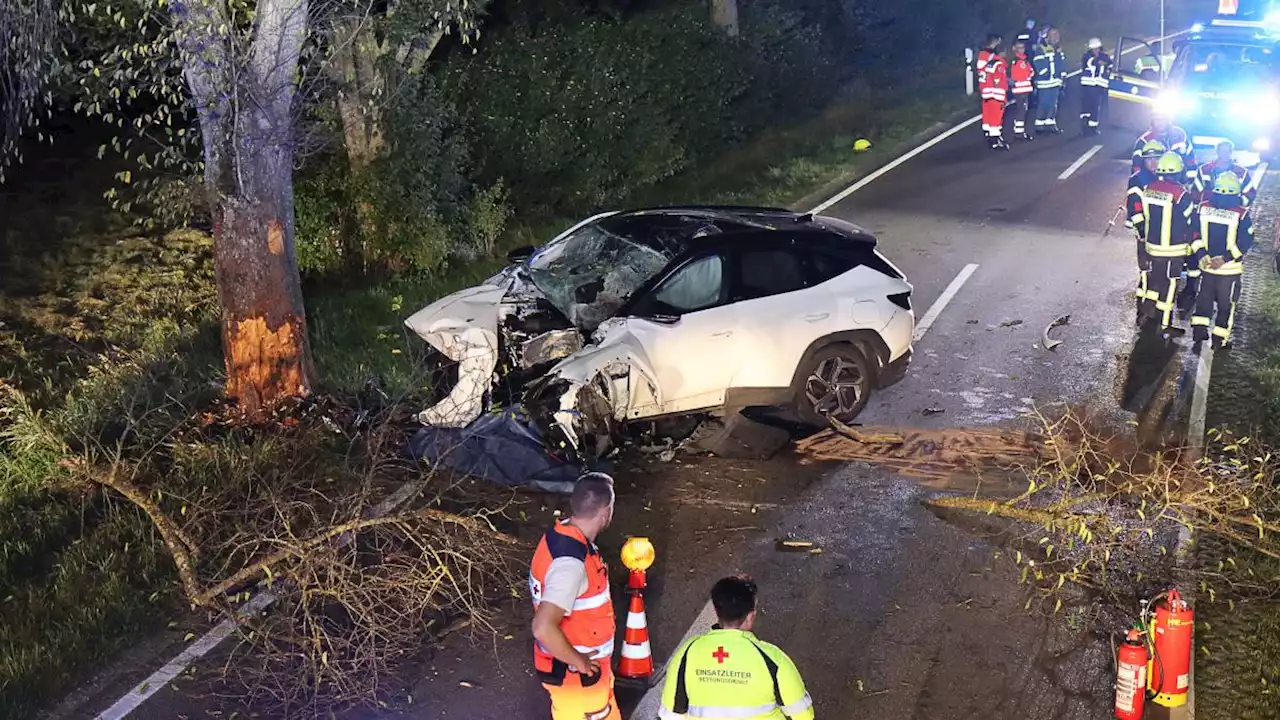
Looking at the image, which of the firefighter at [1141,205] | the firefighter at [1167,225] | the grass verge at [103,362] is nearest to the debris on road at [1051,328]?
the firefighter at [1141,205]

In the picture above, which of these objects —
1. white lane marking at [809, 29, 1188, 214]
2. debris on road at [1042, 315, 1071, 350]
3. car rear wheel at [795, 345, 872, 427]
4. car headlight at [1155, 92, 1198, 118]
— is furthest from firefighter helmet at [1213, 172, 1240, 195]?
car headlight at [1155, 92, 1198, 118]

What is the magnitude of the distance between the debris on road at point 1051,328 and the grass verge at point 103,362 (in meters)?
5.74

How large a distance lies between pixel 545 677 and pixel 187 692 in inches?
91.0

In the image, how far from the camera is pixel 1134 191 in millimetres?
11797

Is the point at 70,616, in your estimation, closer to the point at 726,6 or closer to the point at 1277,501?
the point at 1277,501

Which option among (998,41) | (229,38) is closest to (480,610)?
(229,38)

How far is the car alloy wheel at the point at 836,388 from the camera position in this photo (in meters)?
9.52

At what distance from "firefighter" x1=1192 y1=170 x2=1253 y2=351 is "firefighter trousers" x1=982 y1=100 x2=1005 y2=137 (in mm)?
9491

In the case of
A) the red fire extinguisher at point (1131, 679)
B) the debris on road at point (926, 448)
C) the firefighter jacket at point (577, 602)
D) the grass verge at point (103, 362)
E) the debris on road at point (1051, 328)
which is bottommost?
the debris on road at point (1051, 328)

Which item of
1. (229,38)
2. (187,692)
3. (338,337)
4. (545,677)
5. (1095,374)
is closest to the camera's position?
(545,677)

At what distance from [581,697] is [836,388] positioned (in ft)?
16.6

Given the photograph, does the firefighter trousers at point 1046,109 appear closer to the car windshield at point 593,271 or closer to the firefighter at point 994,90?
the firefighter at point 994,90

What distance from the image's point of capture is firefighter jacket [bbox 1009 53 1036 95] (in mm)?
20172

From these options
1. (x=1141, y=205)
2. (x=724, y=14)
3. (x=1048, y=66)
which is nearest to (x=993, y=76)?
(x=1048, y=66)
